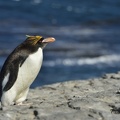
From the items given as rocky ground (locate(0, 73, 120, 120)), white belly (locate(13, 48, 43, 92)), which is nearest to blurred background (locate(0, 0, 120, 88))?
white belly (locate(13, 48, 43, 92))

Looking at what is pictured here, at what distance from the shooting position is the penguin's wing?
336 inches

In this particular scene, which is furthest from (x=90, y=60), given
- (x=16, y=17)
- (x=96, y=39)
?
(x=16, y=17)

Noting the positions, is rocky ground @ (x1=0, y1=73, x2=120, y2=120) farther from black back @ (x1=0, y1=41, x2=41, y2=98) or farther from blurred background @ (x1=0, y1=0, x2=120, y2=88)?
blurred background @ (x1=0, y1=0, x2=120, y2=88)

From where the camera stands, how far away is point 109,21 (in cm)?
2917

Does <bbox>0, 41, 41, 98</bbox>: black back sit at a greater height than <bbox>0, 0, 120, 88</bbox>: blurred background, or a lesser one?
greater

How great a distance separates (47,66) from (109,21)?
10.7 meters

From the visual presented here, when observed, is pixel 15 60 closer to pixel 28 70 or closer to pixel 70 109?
pixel 28 70

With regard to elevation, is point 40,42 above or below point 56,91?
above

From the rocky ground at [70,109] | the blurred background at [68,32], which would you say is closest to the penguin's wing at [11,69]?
the rocky ground at [70,109]

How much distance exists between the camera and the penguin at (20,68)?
850 cm

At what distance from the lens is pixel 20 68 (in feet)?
28.1

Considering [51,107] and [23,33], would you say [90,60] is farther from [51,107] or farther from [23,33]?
[51,107]

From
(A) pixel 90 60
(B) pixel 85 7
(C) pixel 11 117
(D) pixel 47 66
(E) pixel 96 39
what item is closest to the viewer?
(C) pixel 11 117

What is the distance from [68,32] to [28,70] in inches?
670
